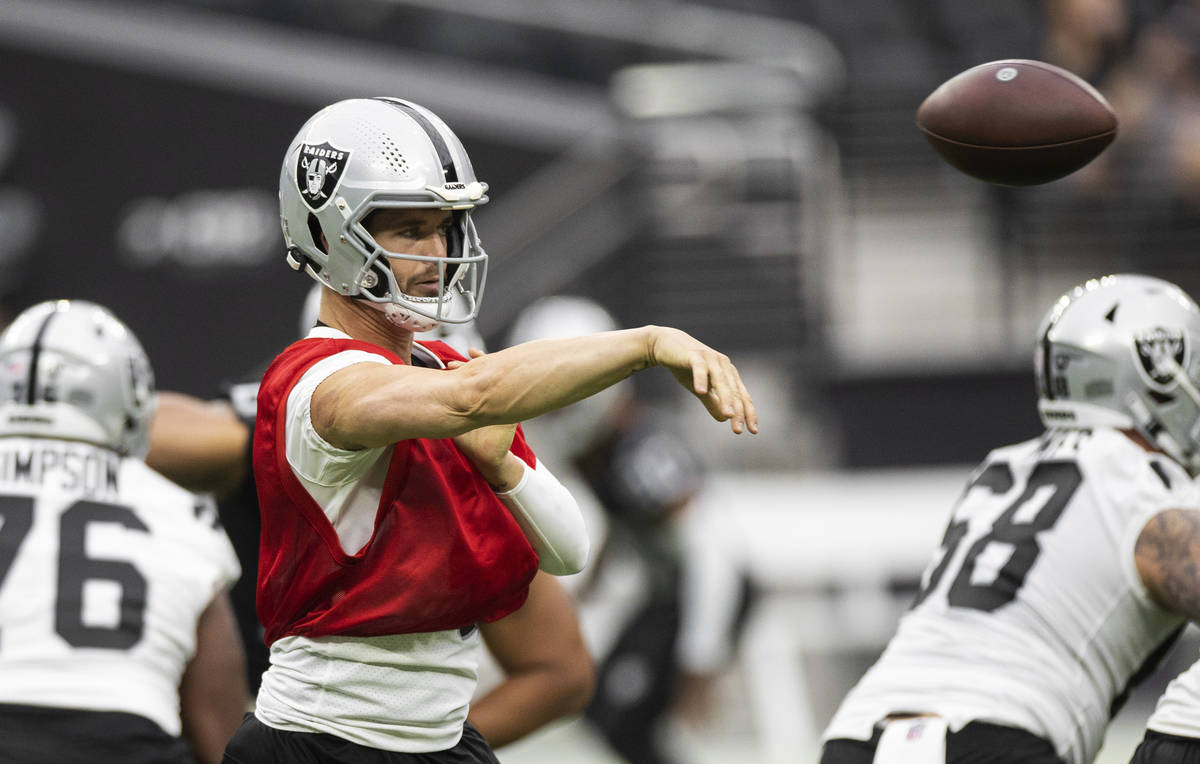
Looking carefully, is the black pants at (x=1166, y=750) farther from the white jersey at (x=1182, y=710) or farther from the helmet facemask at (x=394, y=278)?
the helmet facemask at (x=394, y=278)

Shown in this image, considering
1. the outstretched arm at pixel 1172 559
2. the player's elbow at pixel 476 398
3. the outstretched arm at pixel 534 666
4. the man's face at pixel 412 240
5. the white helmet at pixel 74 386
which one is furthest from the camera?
the white helmet at pixel 74 386

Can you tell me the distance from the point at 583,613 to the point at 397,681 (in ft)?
14.3

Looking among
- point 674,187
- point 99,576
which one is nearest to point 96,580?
point 99,576

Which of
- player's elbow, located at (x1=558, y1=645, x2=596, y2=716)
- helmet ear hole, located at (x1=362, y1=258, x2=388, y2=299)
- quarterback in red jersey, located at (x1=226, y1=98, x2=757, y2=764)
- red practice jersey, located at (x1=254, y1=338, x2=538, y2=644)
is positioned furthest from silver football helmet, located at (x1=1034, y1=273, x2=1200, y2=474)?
helmet ear hole, located at (x1=362, y1=258, x2=388, y2=299)

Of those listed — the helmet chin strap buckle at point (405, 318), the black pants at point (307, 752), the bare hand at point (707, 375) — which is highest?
the bare hand at point (707, 375)

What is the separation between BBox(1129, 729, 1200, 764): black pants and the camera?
3.26 metres

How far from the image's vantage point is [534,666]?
12.0 feet

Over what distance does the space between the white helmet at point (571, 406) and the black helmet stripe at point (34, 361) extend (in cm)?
286

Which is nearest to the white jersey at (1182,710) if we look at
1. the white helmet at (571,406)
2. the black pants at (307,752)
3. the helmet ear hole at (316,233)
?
the black pants at (307,752)

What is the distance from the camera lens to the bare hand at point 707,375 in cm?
215

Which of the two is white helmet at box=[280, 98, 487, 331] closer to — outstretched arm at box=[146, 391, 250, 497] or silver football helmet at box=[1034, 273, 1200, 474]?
outstretched arm at box=[146, 391, 250, 497]

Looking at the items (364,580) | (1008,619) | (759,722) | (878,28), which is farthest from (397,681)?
(878,28)

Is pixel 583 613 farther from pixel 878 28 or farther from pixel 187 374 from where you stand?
pixel 878 28

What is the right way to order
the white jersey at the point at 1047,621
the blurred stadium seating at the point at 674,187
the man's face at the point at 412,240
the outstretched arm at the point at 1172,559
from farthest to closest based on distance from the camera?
the blurred stadium seating at the point at 674,187 → the white jersey at the point at 1047,621 → the outstretched arm at the point at 1172,559 → the man's face at the point at 412,240
